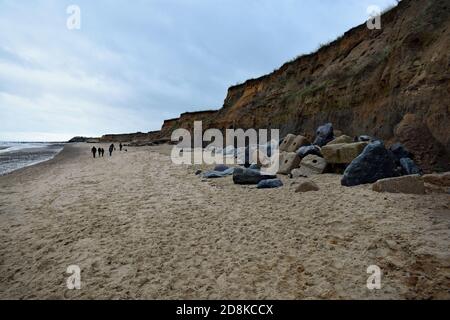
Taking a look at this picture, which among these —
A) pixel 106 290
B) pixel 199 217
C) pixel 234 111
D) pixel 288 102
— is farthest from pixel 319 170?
pixel 234 111

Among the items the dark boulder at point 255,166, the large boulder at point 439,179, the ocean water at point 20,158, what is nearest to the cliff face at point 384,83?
the large boulder at point 439,179

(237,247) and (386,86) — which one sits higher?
(386,86)

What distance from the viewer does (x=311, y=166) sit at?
8.59 meters

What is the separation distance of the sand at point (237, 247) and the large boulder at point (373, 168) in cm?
39

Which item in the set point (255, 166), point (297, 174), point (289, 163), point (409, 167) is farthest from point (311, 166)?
point (409, 167)

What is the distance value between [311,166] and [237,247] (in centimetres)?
542

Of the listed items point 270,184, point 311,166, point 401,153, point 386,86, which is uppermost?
point 386,86

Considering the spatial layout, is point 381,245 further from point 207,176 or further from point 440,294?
point 207,176

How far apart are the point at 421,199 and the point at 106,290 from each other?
5274mm

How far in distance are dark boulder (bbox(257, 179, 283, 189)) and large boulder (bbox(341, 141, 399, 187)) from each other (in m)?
1.63

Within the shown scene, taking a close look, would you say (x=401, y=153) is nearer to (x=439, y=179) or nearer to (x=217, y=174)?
(x=439, y=179)

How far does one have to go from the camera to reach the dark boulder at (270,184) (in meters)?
7.29

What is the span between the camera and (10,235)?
498 cm
